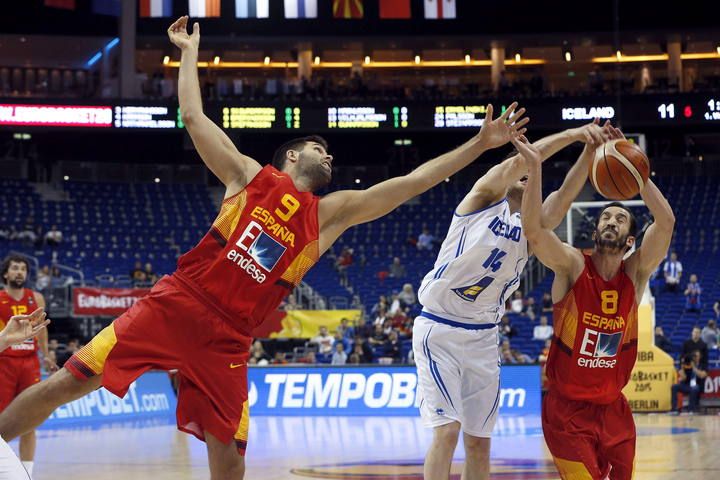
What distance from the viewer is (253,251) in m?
4.98

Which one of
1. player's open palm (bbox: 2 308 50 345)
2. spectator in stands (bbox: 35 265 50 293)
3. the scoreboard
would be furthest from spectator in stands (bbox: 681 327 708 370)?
player's open palm (bbox: 2 308 50 345)

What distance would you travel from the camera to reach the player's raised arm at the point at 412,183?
5.05 metres

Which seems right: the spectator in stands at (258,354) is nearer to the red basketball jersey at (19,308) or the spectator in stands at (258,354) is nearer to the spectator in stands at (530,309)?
the spectator in stands at (530,309)

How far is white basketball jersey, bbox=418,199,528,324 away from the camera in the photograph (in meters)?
6.34

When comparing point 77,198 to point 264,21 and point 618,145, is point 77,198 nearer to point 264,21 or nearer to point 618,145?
point 264,21

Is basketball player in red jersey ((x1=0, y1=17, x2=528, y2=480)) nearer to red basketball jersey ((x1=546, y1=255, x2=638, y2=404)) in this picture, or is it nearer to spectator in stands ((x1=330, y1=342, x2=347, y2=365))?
red basketball jersey ((x1=546, y1=255, x2=638, y2=404))

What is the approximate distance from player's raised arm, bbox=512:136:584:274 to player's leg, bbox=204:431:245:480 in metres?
1.90

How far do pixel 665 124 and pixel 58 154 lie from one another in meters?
19.9

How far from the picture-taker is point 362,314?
25.2 m

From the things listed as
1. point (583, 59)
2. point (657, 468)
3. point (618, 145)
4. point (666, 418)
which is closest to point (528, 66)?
point (583, 59)

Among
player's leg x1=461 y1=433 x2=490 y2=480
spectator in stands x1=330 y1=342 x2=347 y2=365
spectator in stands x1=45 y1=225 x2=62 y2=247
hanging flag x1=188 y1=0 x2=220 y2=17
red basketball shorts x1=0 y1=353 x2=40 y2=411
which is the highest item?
hanging flag x1=188 y1=0 x2=220 y2=17

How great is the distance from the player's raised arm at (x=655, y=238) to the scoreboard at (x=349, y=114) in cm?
2397

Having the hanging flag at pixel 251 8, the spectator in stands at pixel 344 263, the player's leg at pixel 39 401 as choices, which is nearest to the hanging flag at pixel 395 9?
the hanging flag at pixel 251 8

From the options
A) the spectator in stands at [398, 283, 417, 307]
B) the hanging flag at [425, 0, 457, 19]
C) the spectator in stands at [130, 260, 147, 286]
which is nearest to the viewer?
the spectator in stands at [398, 283, 417, 307]
